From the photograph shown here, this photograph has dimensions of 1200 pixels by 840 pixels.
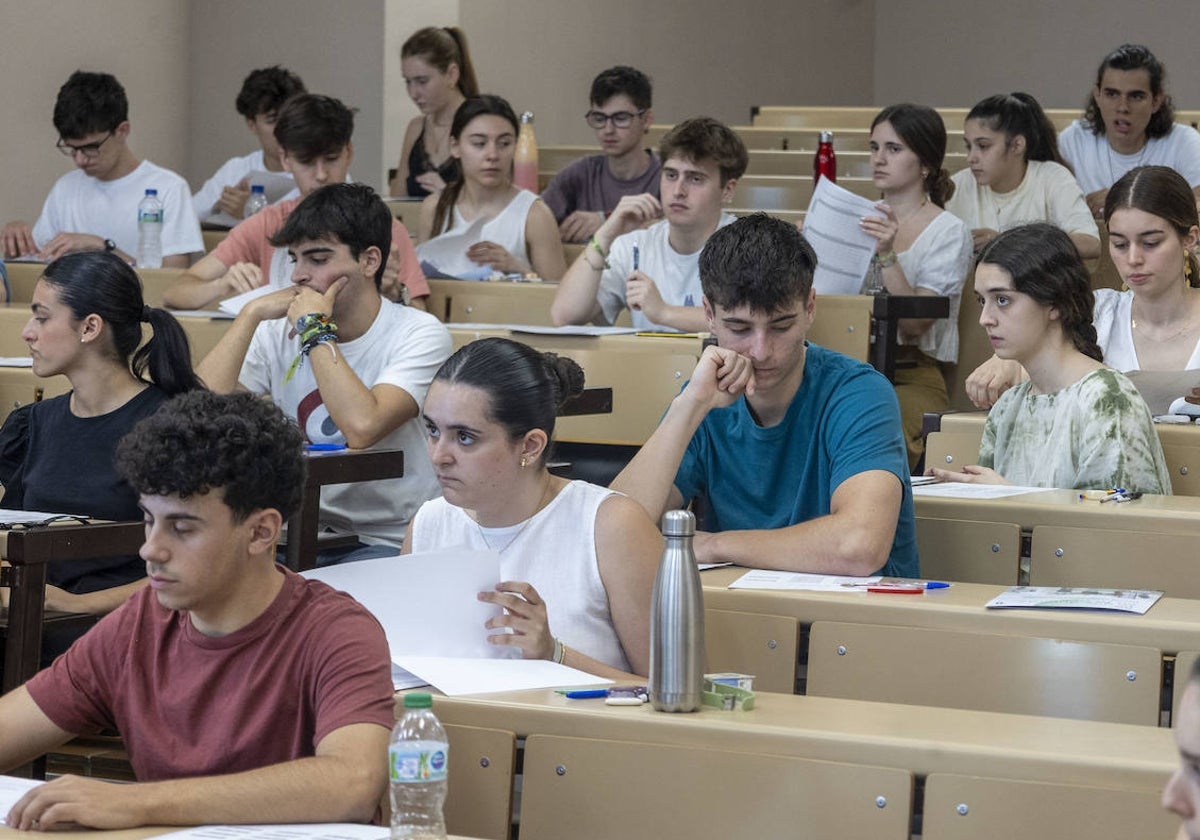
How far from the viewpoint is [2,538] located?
256cm

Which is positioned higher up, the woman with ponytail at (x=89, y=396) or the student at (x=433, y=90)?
the student at (x=433, y=90)

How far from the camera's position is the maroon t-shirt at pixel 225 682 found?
1771 mm

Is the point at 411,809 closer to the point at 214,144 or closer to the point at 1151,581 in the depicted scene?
the point at 1151,581

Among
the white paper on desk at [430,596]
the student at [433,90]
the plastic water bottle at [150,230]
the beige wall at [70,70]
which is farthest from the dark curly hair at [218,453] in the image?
the beige wall at [70,70]

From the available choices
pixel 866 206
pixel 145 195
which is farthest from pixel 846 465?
pixel 145 195

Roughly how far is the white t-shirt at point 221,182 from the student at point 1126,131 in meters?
3.12

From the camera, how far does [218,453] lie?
5.84ft

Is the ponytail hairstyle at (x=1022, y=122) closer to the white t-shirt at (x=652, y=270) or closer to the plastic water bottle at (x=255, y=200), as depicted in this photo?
the white t-shirt at (x=652, y=270)

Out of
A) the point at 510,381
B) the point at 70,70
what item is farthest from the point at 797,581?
the point at 70,70

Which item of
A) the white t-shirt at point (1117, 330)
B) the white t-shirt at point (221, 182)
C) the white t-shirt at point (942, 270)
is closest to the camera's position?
the white t-shirt at point (1117, 330)

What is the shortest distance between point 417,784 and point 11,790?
0.47 m

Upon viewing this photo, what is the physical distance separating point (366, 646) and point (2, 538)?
3.31 feet

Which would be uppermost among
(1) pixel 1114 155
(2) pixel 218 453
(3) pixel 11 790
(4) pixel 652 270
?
(1) pixel 1114 155

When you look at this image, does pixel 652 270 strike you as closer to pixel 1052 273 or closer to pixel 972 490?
pixel 1052 273
